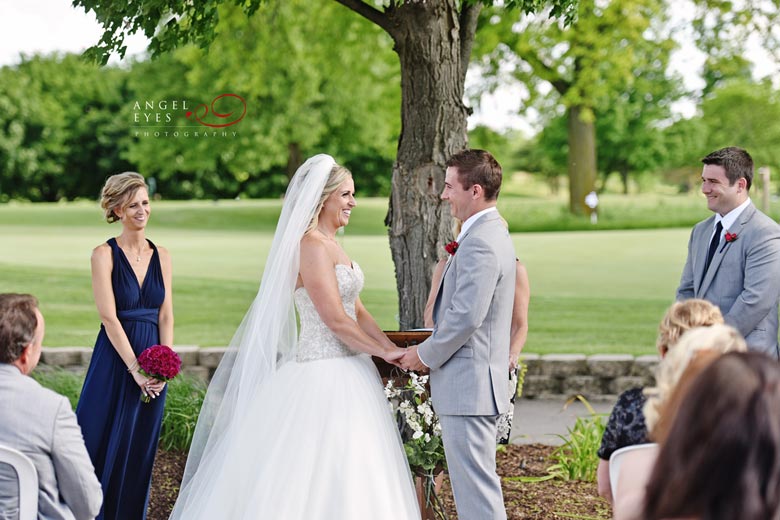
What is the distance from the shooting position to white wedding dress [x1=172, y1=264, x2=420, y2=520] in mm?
4066

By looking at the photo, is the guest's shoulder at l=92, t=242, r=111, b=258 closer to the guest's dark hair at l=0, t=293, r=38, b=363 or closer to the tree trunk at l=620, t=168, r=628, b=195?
the guest's dark hair at l=0, t=293, r=38, b=363

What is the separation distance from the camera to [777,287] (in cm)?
452

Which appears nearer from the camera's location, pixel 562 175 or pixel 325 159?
pixel 325 159

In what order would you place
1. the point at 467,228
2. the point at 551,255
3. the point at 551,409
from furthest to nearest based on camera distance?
1. the point at 551,255
2. the point at 551,409
3. the point at 467,228

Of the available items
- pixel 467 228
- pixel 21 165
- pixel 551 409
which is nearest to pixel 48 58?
pixel 21 165

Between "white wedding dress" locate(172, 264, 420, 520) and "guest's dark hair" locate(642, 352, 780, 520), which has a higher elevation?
"guest's dark hair" locate(642, 352, 780, 520)

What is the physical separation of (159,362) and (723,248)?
284cm

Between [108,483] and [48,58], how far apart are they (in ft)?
134

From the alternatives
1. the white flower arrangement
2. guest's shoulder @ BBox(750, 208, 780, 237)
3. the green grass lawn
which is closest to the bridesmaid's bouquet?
the white flower arrangement

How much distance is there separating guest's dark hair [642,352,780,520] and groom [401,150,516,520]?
6.86 ft

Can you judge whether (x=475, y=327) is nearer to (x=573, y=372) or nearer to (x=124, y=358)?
(x=124, y=358)

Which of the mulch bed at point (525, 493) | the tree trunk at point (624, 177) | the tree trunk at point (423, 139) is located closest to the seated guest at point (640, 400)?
the mulch bed at point (525, 493)

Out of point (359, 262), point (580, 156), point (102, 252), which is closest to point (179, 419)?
point (102, 252)

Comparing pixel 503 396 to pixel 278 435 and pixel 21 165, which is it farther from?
pixel 21 165
